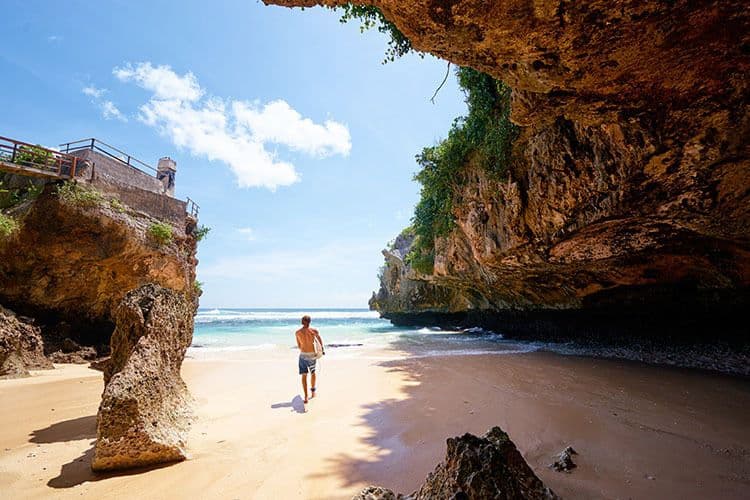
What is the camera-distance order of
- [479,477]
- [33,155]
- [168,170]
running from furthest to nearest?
1. [168,170]
2. [33,155]
3. [479,477]

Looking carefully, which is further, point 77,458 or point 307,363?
point 307,363

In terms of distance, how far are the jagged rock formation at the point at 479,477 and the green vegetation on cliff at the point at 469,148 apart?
722 centimetres

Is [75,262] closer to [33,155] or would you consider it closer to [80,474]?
[33,155]

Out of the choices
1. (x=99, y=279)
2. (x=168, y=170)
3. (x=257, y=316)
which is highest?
(x=168, y=170)

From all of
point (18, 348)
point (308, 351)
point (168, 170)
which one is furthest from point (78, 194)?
point (168, 170)

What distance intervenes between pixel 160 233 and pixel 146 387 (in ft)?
35.1

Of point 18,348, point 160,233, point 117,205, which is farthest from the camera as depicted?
point 160,233

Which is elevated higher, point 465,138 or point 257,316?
point 465,138

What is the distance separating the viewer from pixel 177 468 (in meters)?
2.99

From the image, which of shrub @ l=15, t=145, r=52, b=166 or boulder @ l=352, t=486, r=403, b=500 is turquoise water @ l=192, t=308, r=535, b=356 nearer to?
shrub @ l=15, t=145, r=52, b=166

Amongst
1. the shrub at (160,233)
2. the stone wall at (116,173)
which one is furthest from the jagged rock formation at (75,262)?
the stone wall at (116,173)

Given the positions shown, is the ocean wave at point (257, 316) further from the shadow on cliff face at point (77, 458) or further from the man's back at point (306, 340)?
the shadow on cliff face at point (77, 458)

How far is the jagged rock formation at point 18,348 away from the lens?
7262 mm

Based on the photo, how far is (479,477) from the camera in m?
1.68
